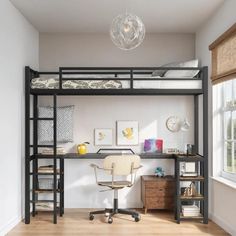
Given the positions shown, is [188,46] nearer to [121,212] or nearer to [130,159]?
[130,159]

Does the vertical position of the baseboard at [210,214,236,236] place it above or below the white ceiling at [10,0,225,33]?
below

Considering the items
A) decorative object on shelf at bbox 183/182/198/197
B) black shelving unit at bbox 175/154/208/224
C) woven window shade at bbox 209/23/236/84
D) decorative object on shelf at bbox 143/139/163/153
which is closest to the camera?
woven window shade at bbox 209/23/236/84

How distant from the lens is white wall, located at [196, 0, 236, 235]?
4.15 m

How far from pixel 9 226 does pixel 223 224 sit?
102 inches

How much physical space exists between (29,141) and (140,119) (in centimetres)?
176

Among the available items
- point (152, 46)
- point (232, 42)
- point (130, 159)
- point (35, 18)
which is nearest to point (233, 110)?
point (232, 42)

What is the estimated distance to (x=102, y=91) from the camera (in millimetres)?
4801

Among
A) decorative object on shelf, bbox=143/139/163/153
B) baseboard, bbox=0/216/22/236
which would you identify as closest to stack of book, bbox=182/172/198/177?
decorative object on shelf, bbox=143/139/163/153

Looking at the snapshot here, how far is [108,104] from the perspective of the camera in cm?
566

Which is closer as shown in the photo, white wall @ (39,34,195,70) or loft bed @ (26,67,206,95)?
loft bed @ (26,67,206,95)

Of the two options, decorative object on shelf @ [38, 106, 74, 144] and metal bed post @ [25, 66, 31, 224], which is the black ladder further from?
decorative object on shelf @ [38, 106, 74, 144]

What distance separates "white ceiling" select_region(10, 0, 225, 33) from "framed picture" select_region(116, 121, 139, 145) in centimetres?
146

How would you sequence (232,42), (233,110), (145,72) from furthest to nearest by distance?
1. (145,72)
2. (233,110)
3. (232,42)

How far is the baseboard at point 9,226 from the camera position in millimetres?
4136
